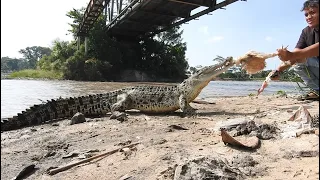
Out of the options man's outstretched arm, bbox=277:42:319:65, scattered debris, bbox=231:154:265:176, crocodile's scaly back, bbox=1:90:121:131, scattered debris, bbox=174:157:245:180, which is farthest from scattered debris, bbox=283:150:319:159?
crocodile's scaly back, bbox=1:90:121:131

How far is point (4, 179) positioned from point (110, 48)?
1170 inches

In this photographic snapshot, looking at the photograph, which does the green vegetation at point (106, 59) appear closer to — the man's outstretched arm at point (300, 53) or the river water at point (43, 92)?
the river water at point (43, 92)

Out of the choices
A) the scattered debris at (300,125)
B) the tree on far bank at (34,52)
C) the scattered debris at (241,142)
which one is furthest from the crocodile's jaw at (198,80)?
the tree on far bank at (34,52)

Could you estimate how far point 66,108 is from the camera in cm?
651

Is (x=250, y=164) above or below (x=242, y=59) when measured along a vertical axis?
below

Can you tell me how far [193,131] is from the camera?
4059mm

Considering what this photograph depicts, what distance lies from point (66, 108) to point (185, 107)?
265 centimetres

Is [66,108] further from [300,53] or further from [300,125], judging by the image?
[300,53]

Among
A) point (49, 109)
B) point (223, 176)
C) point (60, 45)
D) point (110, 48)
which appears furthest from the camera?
point (60, 45)

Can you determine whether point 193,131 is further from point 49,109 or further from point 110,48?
point 110,48

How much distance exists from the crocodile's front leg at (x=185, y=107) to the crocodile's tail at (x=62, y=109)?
1.72 metres

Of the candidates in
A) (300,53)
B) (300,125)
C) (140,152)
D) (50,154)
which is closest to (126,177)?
(140,152)

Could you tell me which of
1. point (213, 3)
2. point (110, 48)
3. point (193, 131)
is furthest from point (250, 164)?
point (110, 48)

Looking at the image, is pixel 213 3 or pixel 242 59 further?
pixel 213 3
